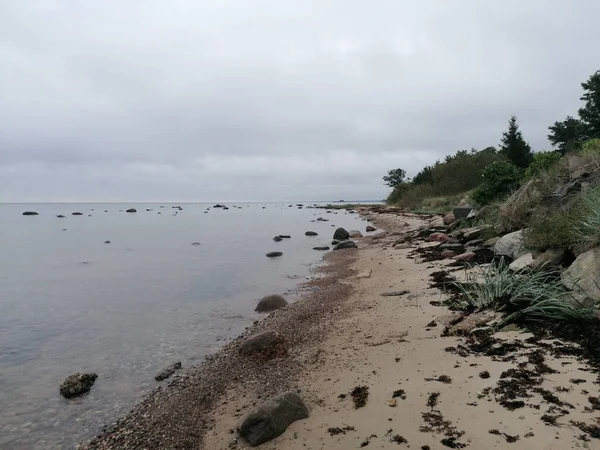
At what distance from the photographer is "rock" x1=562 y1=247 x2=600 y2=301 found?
5.43m

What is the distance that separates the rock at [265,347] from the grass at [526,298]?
136 inches

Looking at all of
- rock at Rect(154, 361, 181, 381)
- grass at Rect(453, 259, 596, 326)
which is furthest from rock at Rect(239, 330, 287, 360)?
grass at Rect(453, 259, 596, 326)

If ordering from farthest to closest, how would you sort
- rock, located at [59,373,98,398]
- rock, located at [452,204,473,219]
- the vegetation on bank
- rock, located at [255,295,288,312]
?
1. the vegetation on bank
2. rock, located at [452,204,473,219]
3. rock, located at [255,295,288,312]
4. rock, located at [59,373,98,398]

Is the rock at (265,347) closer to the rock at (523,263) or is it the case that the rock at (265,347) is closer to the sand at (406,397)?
the sand at (406,397)

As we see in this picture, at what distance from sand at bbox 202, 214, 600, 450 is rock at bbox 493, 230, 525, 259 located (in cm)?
377

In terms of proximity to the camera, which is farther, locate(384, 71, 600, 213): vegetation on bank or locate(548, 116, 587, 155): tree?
locate(548, 116, 587, 155): tree

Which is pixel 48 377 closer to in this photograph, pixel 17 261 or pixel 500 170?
pixel 17 261

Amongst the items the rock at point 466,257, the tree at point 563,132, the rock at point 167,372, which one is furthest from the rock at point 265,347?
the tree at point 563,132

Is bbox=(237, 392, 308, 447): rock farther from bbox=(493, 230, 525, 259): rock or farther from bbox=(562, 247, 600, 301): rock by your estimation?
bbox=(493, 230, 525, 259): rock

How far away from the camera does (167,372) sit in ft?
21.0

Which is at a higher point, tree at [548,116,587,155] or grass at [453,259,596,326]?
tree at [548,116,587,155]

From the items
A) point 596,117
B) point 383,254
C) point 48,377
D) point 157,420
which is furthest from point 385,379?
point 596,117

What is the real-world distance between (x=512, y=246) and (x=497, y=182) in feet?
35.6

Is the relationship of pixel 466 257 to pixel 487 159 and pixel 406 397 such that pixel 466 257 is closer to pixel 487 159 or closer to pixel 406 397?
pixel 406 397
